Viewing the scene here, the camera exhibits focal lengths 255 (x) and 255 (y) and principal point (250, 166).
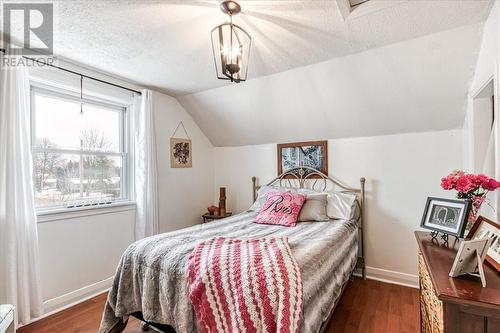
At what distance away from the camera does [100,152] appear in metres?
2.91

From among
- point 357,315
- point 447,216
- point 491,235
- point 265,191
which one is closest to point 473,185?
point 447,216

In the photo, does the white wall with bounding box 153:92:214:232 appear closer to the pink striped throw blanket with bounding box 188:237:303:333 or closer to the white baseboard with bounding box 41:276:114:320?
the white baseboard with bounding box 41:276:114:320

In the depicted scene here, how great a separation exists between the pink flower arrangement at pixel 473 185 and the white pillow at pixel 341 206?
135 cm

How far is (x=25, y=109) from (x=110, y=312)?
1824 millimetres

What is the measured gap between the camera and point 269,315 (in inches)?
48.6

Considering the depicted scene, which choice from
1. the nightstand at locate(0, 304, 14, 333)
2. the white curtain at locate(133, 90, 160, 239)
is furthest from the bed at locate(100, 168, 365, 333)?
the white curtain at locate(133, 90, 160, 239)

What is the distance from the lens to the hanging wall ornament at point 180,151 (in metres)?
3.57

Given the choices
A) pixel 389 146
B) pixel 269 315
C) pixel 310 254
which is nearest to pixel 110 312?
pixel 269 315

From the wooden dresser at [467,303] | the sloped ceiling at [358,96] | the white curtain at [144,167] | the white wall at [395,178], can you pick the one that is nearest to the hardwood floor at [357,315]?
the white wall at [395,178]

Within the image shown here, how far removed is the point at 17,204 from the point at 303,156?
3043 mm

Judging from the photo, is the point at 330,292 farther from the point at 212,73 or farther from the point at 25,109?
the point at 25,109

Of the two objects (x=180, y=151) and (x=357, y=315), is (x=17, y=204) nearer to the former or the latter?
(x=180, y=151)

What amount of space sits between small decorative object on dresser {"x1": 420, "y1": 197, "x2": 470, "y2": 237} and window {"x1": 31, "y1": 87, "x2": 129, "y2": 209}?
3.05 m

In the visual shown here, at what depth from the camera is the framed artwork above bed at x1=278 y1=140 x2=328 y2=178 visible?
133 inches
